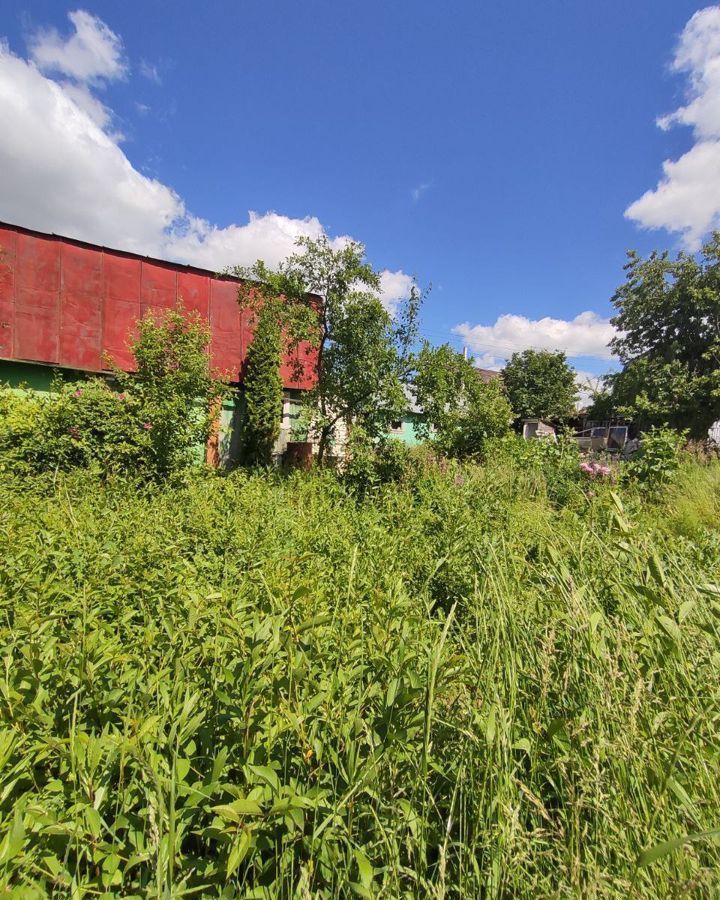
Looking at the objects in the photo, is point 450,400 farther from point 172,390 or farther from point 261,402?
point 261,402

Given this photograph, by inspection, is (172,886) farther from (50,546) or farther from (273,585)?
(50,546)

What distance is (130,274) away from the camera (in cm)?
1043

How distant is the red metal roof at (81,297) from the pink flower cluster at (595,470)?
17.7 feet

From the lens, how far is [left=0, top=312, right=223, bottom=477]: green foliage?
5.94m

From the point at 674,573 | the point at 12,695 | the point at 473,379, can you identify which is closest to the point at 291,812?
the point at 12,695

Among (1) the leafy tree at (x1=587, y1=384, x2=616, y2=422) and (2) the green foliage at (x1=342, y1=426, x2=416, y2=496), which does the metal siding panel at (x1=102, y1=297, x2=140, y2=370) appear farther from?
(1) the leafy tree at (x1=587, y1=384, x2=616, y2=422)

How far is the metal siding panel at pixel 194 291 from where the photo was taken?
10.9 m

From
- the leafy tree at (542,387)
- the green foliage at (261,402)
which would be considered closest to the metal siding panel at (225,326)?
the green foliage at (261,402)

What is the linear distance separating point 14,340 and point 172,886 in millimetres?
11829

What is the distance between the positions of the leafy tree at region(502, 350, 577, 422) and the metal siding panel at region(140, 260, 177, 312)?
2899 cm

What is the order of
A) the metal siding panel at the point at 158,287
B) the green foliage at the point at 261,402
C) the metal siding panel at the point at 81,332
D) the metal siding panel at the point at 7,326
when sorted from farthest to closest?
the green foliage at the point at 261,402, the metal siding panel at the point at 158,287, the metal siding panel at the point at 81,332, the metal siding panel at the point at 7,326

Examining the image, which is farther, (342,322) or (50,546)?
(342,322)

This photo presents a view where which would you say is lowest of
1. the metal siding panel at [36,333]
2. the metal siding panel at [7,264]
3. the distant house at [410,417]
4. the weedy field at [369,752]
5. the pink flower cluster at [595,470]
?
the weedy field at [369,752]

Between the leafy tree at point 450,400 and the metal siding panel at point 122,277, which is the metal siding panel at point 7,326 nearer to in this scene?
the metal siding panel at point 122,277
